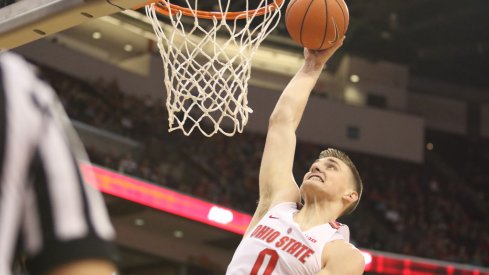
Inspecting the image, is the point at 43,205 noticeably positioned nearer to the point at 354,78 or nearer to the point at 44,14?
the point at 44,14

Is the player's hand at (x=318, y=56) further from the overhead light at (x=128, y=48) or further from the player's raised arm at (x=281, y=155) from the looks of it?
the overhead light at (x=128, y=48)

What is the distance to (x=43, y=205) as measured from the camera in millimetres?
1014

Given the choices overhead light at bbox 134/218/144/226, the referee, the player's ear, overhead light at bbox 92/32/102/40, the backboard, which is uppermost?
overhead light at bbox 92/32/102/40

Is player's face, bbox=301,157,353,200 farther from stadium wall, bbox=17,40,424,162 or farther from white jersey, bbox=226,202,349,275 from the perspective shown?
stadium wall, bbox=17,40,424,162

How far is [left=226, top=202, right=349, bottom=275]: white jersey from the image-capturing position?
3.52 metres

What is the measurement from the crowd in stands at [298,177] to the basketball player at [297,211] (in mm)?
8316

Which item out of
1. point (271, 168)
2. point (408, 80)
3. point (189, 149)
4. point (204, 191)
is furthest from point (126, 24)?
point (271, 168)

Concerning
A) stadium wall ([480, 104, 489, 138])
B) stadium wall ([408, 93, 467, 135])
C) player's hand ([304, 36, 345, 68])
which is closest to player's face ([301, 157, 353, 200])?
player's hand ([304, 36, 345, 68])

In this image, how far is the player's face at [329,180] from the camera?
379cm

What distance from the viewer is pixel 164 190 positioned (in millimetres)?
10492

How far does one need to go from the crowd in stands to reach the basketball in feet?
26.9

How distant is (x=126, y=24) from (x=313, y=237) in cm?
1483

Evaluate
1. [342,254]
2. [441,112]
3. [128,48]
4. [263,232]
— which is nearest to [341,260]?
[342,254]

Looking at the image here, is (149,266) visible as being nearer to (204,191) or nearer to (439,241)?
(204,191)
